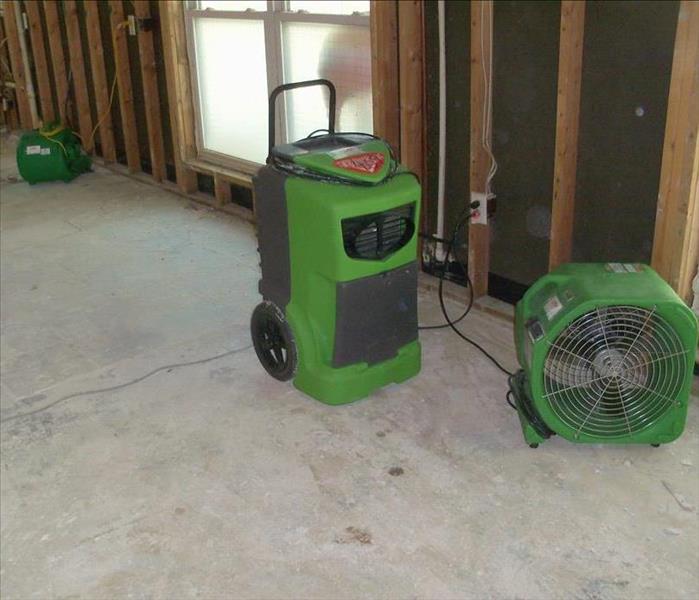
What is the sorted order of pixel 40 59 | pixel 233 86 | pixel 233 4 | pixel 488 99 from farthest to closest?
pixel 40 59 → pixel 233 86 → pixel 233 4 → pixel 488 99

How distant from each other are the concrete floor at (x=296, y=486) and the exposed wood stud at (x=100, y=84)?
106 inches

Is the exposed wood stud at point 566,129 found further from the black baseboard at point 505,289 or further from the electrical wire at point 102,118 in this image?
the electrical wire at point 102,118

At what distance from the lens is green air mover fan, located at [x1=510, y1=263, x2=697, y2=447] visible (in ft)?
6.54

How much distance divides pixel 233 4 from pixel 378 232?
233 centimetres

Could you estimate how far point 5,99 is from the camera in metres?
6.73

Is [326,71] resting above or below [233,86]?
above

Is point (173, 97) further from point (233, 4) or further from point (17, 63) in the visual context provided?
point (17, 63)

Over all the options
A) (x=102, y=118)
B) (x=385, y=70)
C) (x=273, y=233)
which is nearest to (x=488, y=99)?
(x=385, y=70)

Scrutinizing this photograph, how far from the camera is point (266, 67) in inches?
152

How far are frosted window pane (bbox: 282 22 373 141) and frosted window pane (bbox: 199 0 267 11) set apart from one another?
9.8 inches

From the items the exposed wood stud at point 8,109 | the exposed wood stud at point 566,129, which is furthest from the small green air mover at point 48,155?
the exposed wood stud at point 566,129

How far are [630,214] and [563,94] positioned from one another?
44cm

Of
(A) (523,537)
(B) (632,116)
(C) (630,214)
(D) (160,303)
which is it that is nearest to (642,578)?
(A) (523,537)

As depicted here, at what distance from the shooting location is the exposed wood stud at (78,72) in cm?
530
